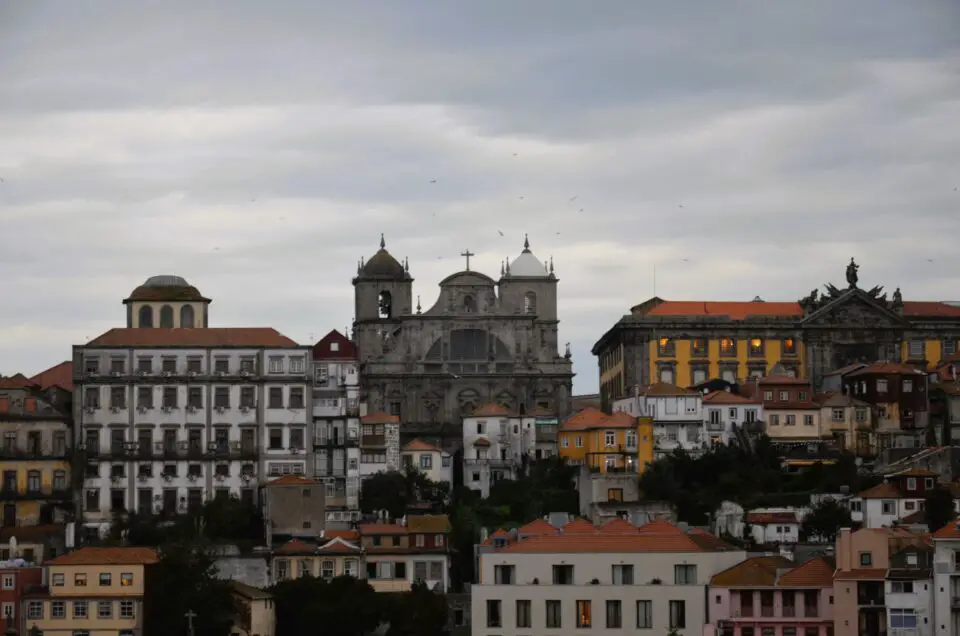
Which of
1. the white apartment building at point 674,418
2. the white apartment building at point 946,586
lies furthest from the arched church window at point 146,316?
the white apartment building at point 946,586

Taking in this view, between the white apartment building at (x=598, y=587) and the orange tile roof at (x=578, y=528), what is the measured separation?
413 cm

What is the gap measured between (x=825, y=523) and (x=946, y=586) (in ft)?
75.7

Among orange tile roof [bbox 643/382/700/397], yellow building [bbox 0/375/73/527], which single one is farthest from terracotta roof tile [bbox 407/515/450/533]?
yellow building [bbox 0/375/73/527]

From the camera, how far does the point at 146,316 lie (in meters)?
167

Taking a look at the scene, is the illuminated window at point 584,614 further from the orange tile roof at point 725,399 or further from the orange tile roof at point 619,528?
the orange tile roof at point 725,399

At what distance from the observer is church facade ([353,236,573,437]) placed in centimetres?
16362

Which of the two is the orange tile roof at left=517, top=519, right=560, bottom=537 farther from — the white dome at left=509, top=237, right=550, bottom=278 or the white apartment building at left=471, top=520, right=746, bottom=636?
the white dome at left=509, top=237, right=550, bottom=278

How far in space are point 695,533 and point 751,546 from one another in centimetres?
563

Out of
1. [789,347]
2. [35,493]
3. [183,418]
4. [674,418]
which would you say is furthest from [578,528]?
[789,347]

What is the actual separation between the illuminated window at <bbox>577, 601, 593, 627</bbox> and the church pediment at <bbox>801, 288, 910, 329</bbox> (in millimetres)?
52450

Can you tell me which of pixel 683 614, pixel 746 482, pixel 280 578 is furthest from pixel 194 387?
pixel 683 614

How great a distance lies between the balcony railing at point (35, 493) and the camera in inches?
5492

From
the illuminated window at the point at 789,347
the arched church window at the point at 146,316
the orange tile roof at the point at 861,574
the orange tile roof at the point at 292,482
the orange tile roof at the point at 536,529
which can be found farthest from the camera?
the arched church window at the point at 146,316

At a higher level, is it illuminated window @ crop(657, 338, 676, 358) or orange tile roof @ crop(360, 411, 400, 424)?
illuminated window @ crop(657, 338, 676, 358)
